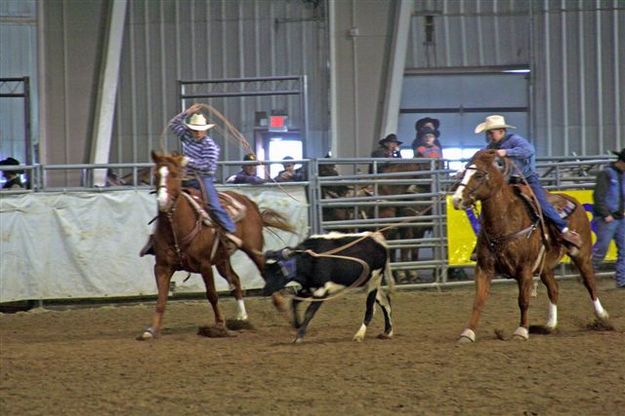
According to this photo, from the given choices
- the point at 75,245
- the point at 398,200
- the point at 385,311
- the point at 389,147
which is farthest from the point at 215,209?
the point at 389,147

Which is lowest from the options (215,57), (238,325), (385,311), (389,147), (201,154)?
(238,325)

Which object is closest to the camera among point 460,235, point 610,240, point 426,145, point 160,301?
point 160,301

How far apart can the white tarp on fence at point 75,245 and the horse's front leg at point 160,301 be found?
334 centimetres

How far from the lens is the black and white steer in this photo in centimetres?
949

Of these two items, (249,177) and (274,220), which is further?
(249,177)

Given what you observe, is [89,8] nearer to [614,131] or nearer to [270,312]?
[270,312]

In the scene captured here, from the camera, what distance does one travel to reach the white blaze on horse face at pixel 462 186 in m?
9.20

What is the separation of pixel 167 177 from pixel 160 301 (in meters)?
1.19

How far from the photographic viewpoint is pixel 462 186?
30.4 feet

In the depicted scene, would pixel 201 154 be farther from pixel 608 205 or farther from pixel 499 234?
pixel 608 205

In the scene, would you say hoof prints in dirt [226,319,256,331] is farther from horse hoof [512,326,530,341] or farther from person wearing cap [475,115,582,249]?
person wearing cap [475,115,582,249]

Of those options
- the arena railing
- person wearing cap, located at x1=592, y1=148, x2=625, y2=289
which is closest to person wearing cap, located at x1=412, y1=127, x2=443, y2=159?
the arena railing

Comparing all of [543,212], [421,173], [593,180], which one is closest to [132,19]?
[421,173]

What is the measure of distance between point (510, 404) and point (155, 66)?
14.7 meters
